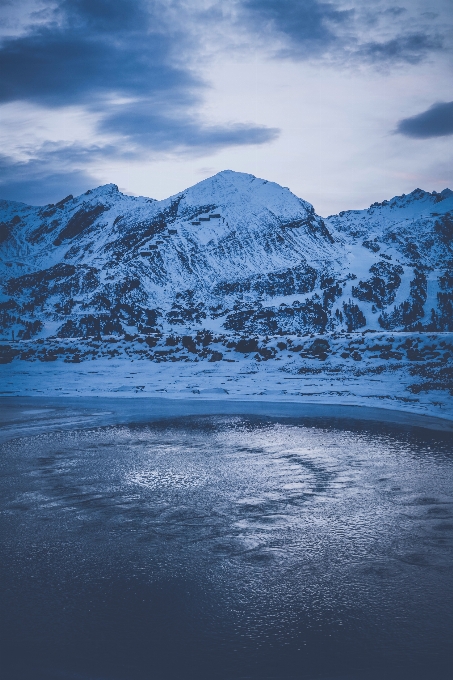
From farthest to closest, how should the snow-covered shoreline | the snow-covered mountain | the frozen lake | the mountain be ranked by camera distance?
the snow-covered mountain < the mountain < the snow-covered shoreline < the frozen lake

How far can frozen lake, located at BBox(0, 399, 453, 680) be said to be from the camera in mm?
6379

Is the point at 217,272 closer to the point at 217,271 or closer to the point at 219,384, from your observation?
the point at 217,271

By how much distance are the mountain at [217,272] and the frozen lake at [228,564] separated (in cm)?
5795

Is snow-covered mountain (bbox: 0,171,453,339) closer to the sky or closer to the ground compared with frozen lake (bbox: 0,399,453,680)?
closer to the sky

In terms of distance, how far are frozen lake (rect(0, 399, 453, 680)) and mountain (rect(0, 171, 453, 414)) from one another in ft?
190

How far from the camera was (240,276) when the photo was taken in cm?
12850

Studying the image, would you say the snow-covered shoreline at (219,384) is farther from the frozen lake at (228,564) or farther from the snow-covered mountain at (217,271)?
the snow-covered mountain at (217,271)

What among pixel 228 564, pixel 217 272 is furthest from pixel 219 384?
pixel 217 272

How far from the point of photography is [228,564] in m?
8.72

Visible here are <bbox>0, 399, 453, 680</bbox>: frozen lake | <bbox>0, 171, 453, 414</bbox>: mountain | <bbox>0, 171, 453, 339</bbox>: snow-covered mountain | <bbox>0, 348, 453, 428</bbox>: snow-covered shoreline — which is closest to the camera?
<bbox>0, 399, 453, 680</bbox>: frozen lake

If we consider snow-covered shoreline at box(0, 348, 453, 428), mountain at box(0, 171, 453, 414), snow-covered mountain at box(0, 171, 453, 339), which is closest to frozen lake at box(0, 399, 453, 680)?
snow-covered shoreline at box(0, 348, 453, 428)

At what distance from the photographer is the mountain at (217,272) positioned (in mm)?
103375

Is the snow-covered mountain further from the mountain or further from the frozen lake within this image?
the frozen lake

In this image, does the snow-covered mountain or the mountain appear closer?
the mountain
